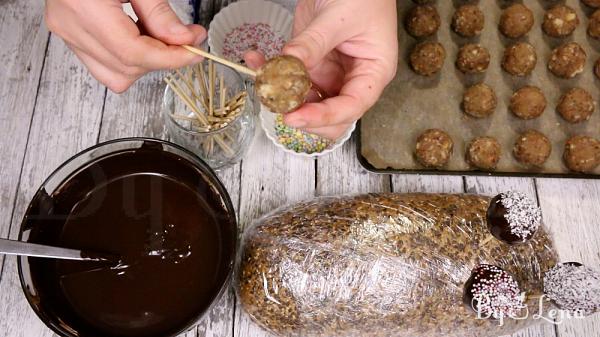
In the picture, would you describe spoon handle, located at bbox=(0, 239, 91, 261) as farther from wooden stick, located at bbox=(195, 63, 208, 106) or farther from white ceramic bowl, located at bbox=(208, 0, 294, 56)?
white ceramic bowl, located at bbox=(208, 0, 294, 56)

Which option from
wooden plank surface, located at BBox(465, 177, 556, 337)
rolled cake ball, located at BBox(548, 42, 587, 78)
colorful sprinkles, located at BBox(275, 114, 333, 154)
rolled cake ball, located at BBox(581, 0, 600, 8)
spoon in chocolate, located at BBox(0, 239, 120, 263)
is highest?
rolled cake ball, located at BBox(581, 0, 600, 8)

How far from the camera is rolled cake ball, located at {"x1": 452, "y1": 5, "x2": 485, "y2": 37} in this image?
1806 millimetres

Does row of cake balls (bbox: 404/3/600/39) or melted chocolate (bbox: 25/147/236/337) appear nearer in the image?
melted chocolate (bbox: 25/147/236/337)

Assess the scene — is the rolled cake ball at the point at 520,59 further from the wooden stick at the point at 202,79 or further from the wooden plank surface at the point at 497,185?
the wooden stick at the point at 202,79

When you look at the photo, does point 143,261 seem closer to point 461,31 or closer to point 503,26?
point 461,31

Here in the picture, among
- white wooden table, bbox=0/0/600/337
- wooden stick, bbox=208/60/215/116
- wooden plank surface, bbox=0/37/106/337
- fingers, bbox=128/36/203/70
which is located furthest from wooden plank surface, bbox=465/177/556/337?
wooden plank surface, bbox=0/37/106/337

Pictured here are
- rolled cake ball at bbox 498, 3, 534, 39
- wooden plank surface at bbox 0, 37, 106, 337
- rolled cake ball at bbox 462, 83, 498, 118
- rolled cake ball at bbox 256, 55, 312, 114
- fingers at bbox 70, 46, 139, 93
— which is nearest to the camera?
rolled cake ball at bbox 256, 55, 312, 114

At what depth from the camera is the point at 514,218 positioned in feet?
3.98

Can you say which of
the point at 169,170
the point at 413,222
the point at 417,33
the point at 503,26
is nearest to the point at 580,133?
the point at 503,26

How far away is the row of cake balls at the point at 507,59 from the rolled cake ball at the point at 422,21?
1.8 inches

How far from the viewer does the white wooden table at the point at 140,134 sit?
1642mm

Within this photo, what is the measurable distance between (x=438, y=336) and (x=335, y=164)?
603 millimetres

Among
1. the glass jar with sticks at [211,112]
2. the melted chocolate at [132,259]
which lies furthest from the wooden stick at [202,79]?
the melted chocolate at [132,259]

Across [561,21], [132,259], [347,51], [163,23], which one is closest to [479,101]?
[561,21]
